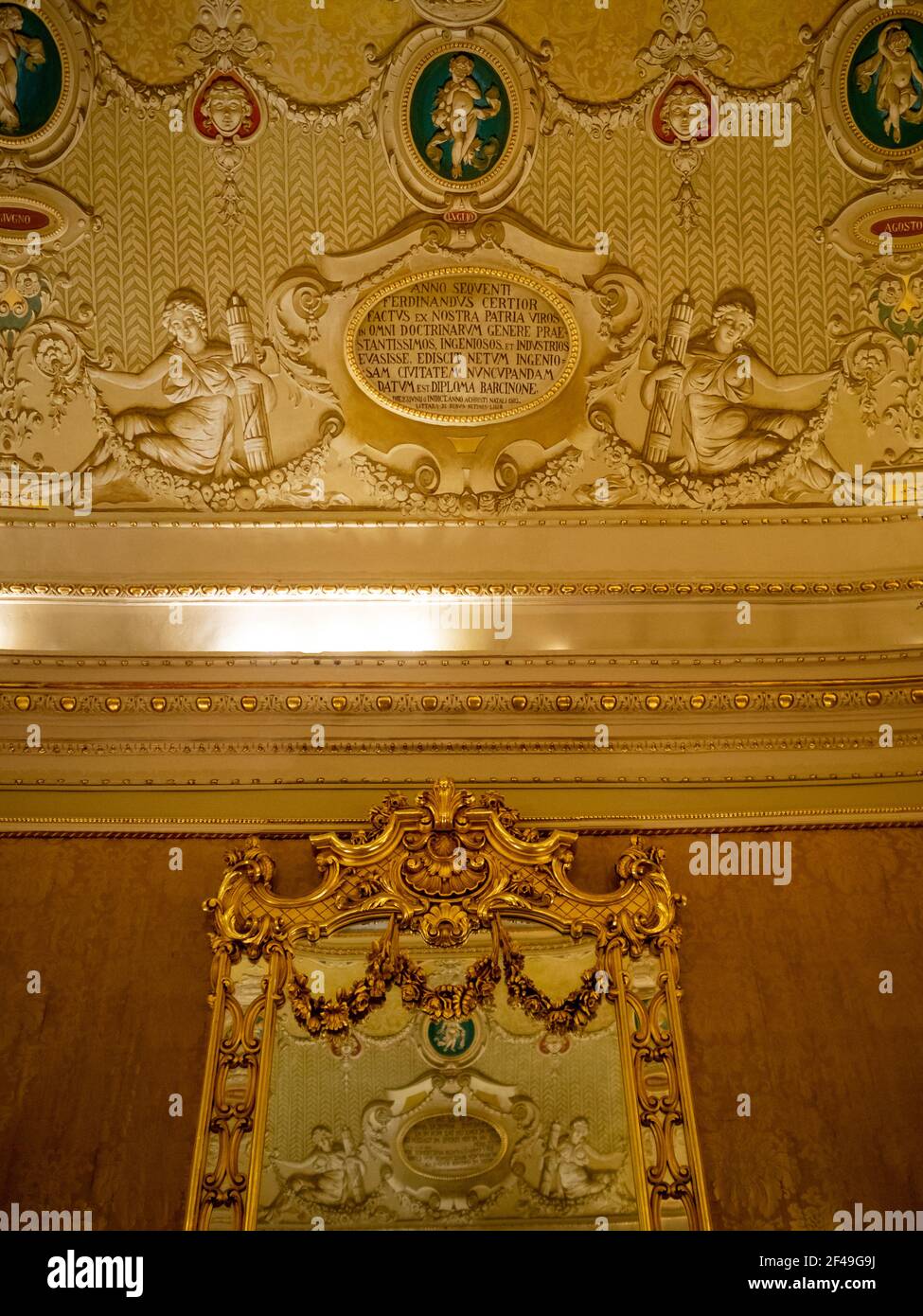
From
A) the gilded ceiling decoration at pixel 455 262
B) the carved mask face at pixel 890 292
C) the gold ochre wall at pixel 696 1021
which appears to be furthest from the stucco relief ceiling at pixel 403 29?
the gold ochre wall at pixel 696 1021

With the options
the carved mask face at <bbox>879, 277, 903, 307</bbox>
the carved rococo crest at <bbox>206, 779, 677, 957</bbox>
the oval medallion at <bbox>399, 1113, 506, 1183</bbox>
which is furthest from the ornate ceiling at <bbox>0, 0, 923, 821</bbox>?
the oval medallion at <bbox>399, 1113, 506, 1183</bbox>

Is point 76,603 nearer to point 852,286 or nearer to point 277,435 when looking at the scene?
point 277,435

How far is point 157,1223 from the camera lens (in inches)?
249

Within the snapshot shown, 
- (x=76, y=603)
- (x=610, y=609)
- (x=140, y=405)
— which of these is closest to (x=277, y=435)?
(x=140, y=405)

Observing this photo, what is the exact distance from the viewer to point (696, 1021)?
6.91m

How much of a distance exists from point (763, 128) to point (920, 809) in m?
3.68

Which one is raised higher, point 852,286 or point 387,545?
point 852,286

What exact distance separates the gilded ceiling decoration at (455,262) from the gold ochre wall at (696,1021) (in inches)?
80.4

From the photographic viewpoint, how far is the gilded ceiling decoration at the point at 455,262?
7062mm

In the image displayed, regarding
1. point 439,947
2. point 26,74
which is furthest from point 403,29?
point 439,947

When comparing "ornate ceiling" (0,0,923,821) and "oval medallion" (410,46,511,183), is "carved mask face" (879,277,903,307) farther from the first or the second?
"oval medallion" (410,46,511,183)

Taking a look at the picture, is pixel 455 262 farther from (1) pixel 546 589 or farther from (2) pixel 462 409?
(1) pixel 546 589

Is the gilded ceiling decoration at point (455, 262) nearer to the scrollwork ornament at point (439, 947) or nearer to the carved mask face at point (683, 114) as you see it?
the carved mask face at point (683, 114)

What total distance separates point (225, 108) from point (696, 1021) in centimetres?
519
